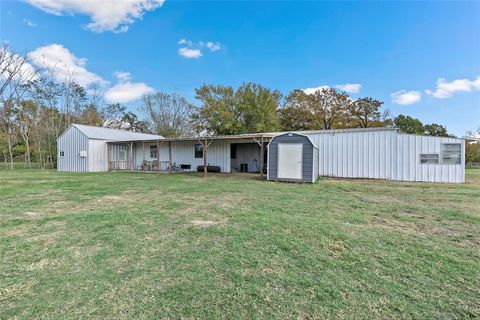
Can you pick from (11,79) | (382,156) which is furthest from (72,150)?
(382,156)

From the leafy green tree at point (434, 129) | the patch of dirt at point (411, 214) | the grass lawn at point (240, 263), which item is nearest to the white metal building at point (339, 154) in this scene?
the patch of dirt at point (411, 214)

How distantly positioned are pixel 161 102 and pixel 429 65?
26.0 metres

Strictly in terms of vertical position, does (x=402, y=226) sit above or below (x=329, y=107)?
below

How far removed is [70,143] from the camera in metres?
18.3

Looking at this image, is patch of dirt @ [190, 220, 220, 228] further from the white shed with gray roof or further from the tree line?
the tree line

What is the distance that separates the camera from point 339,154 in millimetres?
12406

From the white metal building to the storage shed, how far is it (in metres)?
0.31

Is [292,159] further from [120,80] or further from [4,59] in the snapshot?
[120,80]

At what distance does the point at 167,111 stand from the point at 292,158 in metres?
23.6

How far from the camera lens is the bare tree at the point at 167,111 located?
29938 mm

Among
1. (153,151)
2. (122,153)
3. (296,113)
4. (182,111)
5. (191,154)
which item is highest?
(182,111)

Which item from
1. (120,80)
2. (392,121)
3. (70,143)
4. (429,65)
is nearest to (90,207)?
→ (70,143)

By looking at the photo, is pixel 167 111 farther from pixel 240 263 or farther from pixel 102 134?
pixel 240 263

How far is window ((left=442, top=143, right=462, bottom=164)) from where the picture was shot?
412 inches
